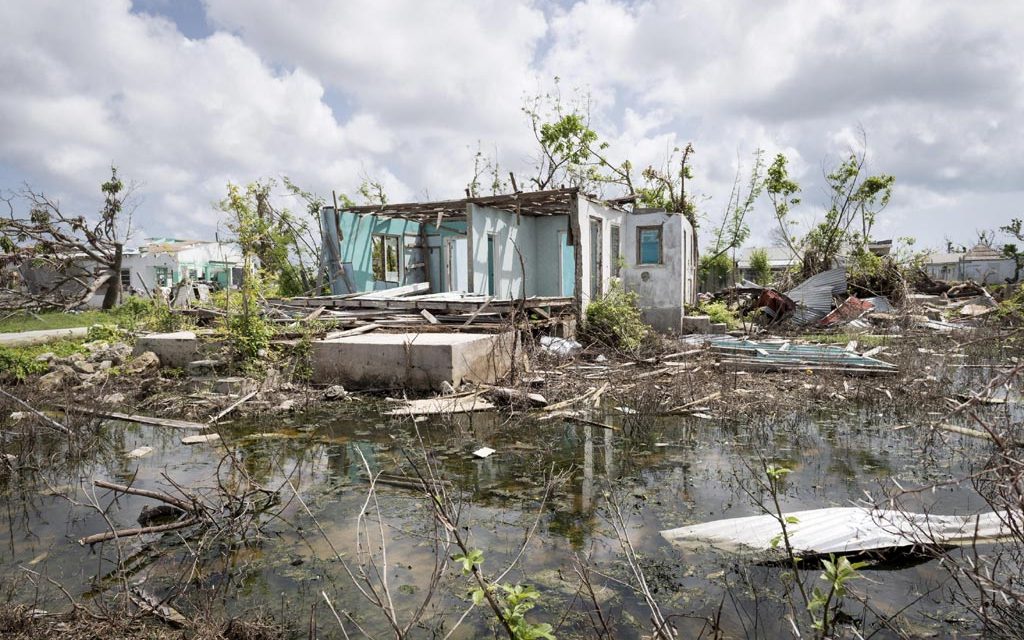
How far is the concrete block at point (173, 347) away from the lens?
1042cm

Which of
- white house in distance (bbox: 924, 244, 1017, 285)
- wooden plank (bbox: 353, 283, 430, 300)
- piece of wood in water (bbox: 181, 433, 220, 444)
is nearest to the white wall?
white house in distance (bbox: 924, 244, 1017, 285)

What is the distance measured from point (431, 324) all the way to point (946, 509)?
8298 mm

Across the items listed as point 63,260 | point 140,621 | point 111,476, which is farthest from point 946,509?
point 63,260

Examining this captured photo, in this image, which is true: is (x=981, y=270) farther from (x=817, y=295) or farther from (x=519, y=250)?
(x=519, y=250)

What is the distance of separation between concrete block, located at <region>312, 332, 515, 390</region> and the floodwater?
3.97 ft

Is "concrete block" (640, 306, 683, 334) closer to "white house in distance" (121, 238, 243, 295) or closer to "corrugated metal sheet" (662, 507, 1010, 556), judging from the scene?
"corrugated metal sheet" (662, 507, 1010, 556)

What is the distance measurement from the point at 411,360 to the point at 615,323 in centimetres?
567

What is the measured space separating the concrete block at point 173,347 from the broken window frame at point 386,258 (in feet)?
26.8

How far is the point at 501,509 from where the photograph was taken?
4938 mm

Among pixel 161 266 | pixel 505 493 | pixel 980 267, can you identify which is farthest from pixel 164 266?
pixel 980 267

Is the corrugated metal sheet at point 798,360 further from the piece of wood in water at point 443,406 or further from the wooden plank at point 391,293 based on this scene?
the wooden plank at point 391,293

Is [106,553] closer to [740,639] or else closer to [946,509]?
[740,639]

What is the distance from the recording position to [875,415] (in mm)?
7980

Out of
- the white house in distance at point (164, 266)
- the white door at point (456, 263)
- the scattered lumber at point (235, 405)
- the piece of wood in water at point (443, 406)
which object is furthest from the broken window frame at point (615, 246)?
the white house in distance at point (164, 266)
